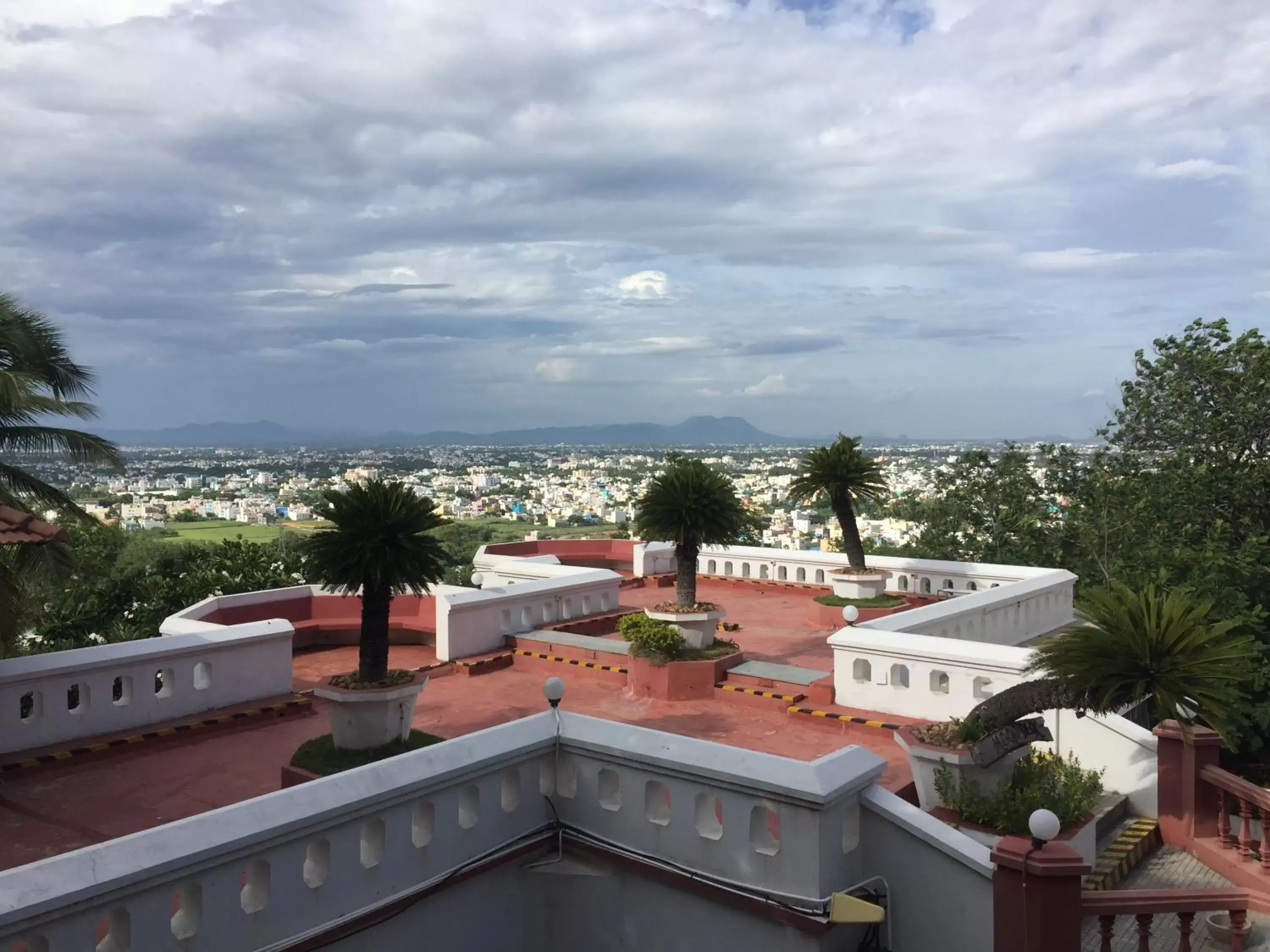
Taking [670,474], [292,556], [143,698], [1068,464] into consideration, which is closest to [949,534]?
[1068,464]

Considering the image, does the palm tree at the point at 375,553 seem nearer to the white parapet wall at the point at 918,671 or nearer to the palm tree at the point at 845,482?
the white parapet wall at the point at 918,671

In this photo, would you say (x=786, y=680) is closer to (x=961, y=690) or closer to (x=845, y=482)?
(x=961, y=690)

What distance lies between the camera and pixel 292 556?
64.5 ft

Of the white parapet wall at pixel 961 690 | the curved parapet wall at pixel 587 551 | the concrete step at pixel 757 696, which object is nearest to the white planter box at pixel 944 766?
the white parapet wall at pixel 961 690

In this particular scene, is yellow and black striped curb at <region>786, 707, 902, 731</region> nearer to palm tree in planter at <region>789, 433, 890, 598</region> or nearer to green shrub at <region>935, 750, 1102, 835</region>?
green shrub at <region>935, 750, 1102, 835</region>

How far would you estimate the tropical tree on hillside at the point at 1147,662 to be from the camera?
237 inches

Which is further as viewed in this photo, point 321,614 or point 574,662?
point 321,614

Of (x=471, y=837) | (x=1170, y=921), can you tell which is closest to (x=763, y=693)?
(x=1170, y=921)

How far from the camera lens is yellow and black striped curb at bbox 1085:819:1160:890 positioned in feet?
24.2

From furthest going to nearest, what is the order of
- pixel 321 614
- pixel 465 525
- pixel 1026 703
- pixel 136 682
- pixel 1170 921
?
1. pixel 465 525
2. pixel 321 614
3. pixel 136 682
4. pixel 1170 921
5. pixel 1026 703

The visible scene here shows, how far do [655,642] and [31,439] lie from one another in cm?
880

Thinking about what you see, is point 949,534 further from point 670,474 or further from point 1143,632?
point 1143,632

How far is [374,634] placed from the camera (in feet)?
28.3

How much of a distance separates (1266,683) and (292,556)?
19.3 meters
